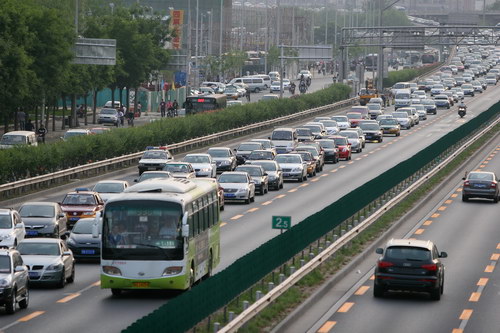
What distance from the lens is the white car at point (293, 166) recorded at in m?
66.1

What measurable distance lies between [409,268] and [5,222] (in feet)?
42.4

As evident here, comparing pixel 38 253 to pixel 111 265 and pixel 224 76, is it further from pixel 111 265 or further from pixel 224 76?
pixel 224 76

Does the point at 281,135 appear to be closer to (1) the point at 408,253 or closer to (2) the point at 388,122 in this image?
(2) the point at 388,122

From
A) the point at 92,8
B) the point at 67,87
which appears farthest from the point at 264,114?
the point at 92,8

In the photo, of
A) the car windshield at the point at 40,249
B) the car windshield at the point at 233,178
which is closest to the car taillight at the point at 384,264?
the car windshield at the point at 40,249

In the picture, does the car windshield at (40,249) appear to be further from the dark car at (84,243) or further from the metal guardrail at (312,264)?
the metal guardrail at (312,264)

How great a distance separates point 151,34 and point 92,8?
49.5 ft

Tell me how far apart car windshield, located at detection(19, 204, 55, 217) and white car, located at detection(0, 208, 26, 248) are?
96.5 inches

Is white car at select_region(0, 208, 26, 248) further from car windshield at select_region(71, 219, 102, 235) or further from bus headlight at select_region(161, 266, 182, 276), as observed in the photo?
bus headlight at select_region(161, 266, 182, 276)

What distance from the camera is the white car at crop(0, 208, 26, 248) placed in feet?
122

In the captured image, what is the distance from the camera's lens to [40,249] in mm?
33188

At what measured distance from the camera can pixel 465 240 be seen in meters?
44.7

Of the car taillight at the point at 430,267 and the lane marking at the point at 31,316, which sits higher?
the car taillight at the point at 430,267

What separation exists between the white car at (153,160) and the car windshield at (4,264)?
3719 cm
